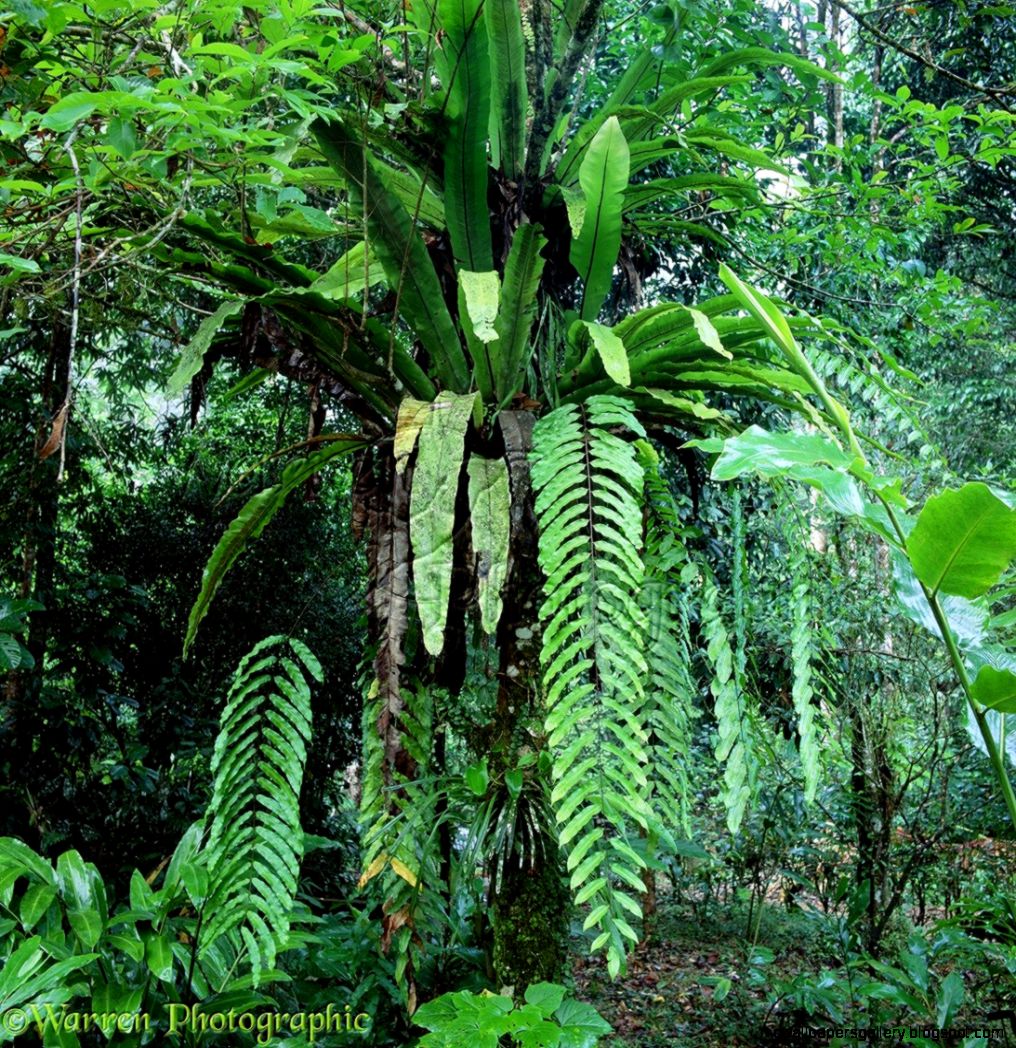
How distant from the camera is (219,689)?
11.7 ft

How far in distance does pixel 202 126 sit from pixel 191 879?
1.60m

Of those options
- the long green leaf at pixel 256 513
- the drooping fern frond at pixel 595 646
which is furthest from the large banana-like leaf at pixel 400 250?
the drooping fern frond at pixel 595 646

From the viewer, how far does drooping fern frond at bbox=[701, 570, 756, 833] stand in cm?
145

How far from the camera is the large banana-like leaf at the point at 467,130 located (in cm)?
165

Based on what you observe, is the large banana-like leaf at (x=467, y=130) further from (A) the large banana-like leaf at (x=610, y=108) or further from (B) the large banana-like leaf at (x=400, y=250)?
(A) the large banana-like leaf at (x=610, y=108)

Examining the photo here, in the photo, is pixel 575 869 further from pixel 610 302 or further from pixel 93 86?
pixel 610 302

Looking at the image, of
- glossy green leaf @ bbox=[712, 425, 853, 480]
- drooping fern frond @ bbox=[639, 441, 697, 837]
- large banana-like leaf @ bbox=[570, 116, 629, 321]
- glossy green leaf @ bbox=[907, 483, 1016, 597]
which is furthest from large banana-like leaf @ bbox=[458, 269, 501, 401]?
glossy green leaf @ bbox=[907, 483, 1016, 597]

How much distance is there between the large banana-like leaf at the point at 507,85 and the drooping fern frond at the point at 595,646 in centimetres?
78

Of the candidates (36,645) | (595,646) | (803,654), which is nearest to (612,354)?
(595,646)

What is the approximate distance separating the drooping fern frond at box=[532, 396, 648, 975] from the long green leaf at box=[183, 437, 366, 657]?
517 millimetres

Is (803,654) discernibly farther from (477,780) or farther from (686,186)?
(686,186)

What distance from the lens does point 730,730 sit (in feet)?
4.87

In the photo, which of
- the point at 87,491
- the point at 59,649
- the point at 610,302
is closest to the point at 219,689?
the point at 59,649

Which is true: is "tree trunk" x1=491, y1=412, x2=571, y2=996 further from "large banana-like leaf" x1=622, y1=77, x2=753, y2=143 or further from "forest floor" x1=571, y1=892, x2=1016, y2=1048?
"forest floor" x1=571, y1=892, x2=1016, y2=1048
